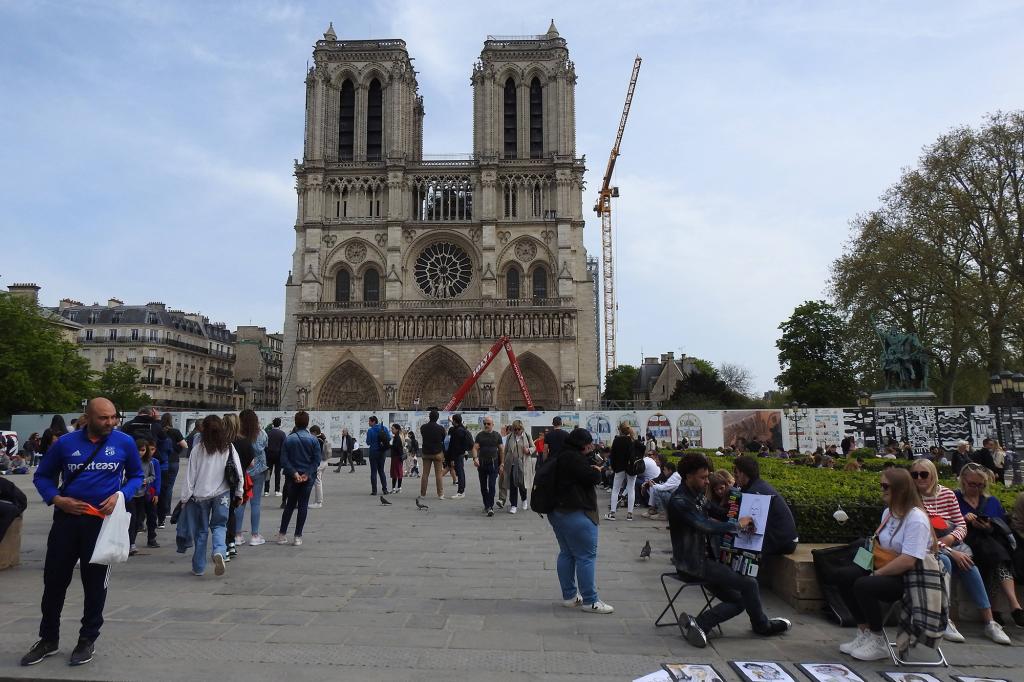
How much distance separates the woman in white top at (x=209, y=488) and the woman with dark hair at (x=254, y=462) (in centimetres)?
103

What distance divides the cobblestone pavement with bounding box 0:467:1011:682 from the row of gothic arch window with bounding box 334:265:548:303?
111 ft

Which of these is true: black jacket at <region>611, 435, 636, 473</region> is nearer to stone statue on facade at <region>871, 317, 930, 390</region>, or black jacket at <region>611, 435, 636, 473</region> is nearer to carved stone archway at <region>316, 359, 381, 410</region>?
stone statue on facade at <region>871, 317, 930, 390</region>

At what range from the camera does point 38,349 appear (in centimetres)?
3058

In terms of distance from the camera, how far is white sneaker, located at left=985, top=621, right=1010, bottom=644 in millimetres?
4523

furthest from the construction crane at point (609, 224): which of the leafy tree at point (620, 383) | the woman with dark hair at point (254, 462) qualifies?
the woman with dark hair at point (254, 462)

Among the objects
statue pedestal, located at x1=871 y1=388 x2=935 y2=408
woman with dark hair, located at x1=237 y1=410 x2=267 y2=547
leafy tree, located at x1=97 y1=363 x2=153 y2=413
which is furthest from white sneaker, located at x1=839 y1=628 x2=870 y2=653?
leafy tree, located at x1=97 y1=363 x2=153 y2=413

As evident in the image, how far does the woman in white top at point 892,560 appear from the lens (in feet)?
13.5

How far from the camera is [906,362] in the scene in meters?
23.3

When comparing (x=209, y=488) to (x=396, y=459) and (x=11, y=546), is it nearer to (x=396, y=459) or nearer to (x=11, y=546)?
(x=11, y=546)

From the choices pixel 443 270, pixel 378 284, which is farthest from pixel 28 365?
pixel 443 270

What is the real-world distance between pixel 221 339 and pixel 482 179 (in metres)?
30.7

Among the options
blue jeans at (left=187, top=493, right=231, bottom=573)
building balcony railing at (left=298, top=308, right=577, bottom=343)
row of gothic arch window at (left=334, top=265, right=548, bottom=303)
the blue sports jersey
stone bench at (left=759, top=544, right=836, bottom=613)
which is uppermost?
row of gothic arch window at (left=334, top=265, right=548, bottom=303)

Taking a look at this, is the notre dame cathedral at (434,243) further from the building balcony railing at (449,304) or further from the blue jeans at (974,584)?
the blue jeans at (974,584)

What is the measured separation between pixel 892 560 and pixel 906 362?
21835mm
